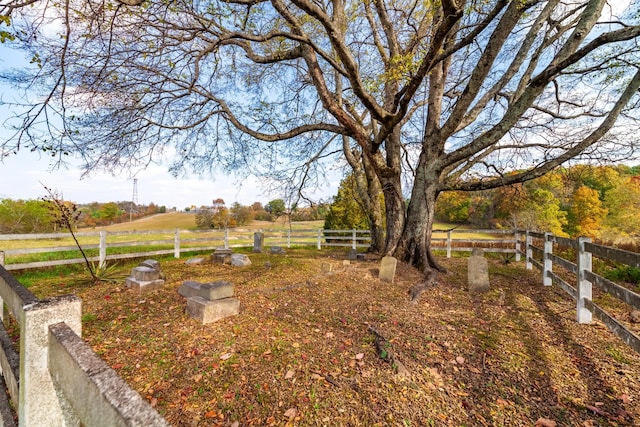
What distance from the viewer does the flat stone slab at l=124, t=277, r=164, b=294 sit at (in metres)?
5.71

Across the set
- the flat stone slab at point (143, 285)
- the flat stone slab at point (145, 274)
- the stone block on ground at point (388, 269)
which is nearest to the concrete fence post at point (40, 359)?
the flat stone slab at point (143, 285)

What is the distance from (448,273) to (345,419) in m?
6.60

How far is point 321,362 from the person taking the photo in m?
3.35

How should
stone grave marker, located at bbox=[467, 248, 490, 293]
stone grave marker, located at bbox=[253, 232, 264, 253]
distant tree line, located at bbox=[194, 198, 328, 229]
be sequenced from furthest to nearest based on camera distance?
distant tree line, located at bbox=[194, 198, 328, 229] → stone grave marker, located at bbox=[253, 232, 264, 253] → stone grave marker, located at bbox=[467, 248, 490, 293]

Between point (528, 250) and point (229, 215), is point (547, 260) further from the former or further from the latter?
point (229, 215)

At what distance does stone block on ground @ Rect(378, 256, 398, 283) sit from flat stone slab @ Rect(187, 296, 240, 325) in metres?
4.00

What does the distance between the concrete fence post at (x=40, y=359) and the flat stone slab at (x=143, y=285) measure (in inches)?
189

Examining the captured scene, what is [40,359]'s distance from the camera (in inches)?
53.6

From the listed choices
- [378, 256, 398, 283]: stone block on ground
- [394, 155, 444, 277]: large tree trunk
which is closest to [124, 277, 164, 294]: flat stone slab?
[378, 256, 398, 283]: stone block on ground

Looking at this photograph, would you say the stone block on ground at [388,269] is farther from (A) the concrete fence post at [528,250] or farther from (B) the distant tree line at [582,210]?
(B) the distant tree line at [582,210]

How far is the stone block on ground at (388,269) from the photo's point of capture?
714 cm

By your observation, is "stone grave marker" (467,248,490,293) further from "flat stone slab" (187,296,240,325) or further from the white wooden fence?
the white wooden fence

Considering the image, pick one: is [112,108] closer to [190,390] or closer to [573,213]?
[190,390]

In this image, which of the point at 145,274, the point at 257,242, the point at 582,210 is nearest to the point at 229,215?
the point at 257,242
